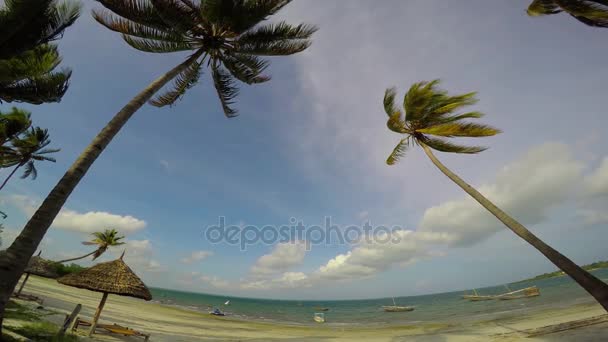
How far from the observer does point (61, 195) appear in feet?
15.2

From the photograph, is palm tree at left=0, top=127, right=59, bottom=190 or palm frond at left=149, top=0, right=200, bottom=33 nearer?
palm frond at left=149, top=0, right=200, bottom=33

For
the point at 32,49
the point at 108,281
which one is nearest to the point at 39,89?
the point at 32,49

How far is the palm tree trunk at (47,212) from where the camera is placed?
3896mm

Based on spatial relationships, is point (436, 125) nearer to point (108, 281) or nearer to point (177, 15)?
point (177, 15)

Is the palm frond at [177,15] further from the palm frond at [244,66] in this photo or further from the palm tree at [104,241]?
the palm tree at [104,241]

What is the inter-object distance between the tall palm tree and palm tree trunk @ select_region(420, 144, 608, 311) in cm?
721

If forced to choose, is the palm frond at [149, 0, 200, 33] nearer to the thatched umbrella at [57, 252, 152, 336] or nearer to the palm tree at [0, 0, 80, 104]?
the palm tree at [0, 0, 80, 104]

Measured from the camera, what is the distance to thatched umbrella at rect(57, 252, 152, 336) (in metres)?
11.7

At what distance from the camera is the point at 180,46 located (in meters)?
8.44

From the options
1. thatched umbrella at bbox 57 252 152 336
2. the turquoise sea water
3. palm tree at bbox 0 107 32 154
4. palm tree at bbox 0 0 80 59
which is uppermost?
palm tree at bbox 0 107 32 154

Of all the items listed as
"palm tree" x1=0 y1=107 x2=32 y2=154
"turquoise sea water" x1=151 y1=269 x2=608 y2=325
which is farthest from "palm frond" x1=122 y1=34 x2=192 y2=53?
"turquoise sea water" x1=151 y1=269 x2=608 y2=325

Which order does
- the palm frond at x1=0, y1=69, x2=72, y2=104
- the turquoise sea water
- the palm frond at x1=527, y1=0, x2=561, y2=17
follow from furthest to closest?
the turquoise sea water → the palm frond at x1=0, y1=69, x2=72, y2=104 → the palm frond at x1=527, y1=0, x2=561, y2=17

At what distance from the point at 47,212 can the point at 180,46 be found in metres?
6.07

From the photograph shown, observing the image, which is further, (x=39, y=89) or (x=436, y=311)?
(x=436, y=311)
